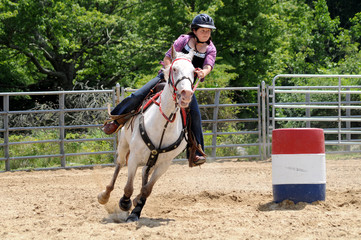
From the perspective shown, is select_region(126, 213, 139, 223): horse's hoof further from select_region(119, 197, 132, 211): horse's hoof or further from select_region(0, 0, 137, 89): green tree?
select_region(0, 0, 137, 89): green tree

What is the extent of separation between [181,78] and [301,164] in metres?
2.31

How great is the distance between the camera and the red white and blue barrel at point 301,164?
22.8 ft

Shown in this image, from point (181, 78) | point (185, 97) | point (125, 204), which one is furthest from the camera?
point (125, 204)

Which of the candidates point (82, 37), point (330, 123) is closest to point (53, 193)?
point (330, 123)

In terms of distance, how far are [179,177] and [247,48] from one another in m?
11.4

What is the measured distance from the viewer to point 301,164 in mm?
6938

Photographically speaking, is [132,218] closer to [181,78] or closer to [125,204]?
[125,204]

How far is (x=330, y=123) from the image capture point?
16609 millimetres

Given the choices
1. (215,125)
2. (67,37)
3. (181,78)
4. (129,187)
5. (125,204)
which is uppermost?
(67,37)

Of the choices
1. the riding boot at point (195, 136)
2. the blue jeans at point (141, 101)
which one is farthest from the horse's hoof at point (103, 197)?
the riding boot at point (195, 136)

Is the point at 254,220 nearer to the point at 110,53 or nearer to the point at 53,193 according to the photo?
the point at 53,193

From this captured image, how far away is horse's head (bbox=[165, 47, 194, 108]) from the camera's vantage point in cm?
539

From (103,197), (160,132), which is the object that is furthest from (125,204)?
(160,132)

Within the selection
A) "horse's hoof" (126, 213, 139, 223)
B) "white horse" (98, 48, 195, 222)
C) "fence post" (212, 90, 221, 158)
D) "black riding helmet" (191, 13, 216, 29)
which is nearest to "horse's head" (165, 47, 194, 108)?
"white horse" (98, 48, 195, 222)
